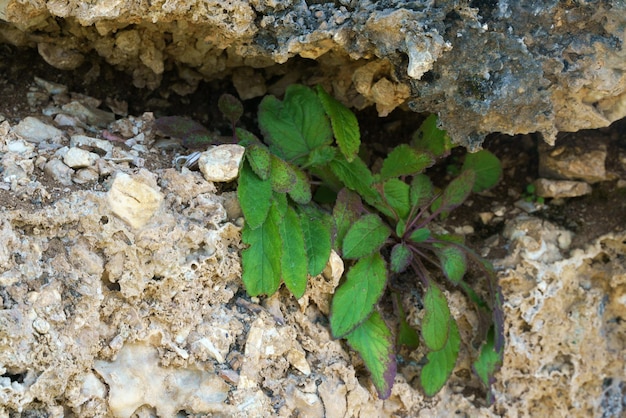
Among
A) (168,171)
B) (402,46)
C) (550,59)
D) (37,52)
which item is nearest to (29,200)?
(168,171)

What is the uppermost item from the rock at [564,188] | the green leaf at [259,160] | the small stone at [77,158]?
the green leaf at [259,160]

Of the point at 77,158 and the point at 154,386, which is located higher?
the point at 77,158

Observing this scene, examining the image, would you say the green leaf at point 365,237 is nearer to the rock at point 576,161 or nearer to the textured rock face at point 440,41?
the textured rock face at point 440,41

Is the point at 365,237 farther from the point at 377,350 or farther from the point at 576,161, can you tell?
the point at 576,161

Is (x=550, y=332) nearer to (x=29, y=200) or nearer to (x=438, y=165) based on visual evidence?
(x=438, y=165)

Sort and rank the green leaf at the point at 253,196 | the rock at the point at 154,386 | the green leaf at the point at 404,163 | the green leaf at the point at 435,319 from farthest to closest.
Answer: the green leaf at the point at 404,163 → the green leaf at the point at 435,319 → the green leaf at the point at 253,196 → the rock at the point at 154,386

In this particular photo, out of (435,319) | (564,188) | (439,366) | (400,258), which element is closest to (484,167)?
(564,188)

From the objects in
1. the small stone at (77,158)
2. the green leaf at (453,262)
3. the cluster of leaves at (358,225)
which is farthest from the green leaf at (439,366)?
the small stone at (77,158)
